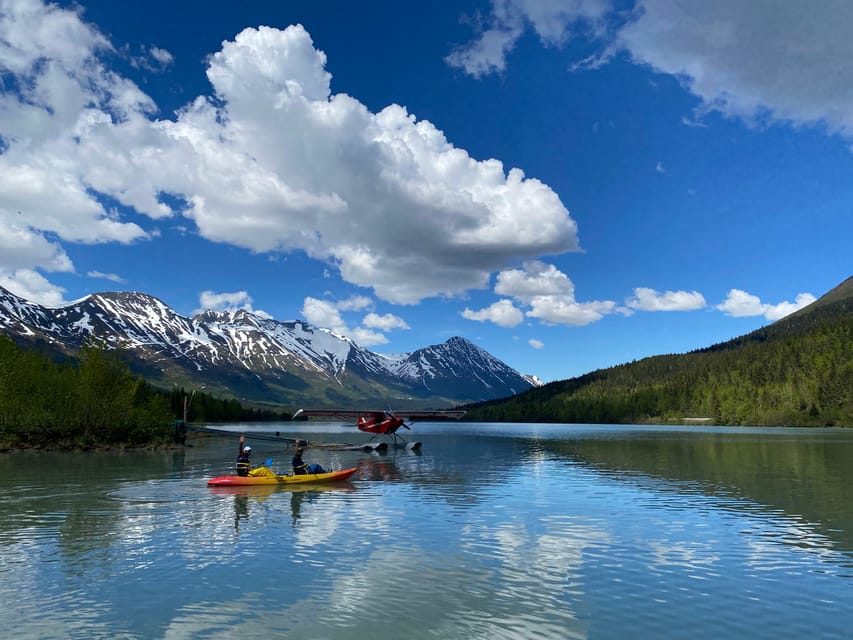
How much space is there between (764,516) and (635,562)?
→ 599 inches

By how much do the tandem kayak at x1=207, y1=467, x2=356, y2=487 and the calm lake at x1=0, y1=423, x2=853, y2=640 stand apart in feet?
4.77

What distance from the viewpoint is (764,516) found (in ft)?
112

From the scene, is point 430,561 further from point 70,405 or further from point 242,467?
point 70,405

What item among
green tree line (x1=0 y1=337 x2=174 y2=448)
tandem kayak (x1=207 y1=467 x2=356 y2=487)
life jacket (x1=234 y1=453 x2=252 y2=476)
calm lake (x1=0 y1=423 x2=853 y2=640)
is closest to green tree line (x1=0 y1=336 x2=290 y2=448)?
green tree line (x1=0 y1=337 x2=174 y2=448)

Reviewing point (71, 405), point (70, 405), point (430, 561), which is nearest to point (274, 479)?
point (430, 561)

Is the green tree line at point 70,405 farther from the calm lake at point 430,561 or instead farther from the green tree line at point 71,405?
the calm lake at point 430,561

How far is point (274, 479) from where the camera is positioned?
161 ft

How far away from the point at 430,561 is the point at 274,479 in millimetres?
28310

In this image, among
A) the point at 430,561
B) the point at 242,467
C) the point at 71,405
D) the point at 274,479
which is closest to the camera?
the point at 430,561

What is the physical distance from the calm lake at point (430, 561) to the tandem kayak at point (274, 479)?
57.2 inches

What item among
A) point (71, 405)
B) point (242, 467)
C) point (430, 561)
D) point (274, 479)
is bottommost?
point (430, 561)

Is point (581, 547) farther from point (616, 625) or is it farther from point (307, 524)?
point (307, 524)

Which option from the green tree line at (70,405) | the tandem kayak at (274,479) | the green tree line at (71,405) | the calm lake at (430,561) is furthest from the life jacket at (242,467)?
the green tree line at (70,405)

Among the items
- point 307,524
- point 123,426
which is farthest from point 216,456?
point 307,524
